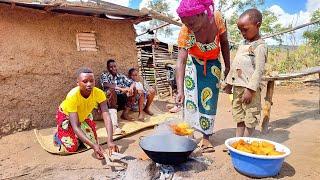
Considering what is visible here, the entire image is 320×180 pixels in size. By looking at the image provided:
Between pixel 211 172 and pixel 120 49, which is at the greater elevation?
pixel 120 49

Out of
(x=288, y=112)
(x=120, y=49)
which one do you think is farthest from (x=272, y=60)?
(x=120, y=49)

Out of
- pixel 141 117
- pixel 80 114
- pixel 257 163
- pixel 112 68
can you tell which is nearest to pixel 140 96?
pixel 141 117

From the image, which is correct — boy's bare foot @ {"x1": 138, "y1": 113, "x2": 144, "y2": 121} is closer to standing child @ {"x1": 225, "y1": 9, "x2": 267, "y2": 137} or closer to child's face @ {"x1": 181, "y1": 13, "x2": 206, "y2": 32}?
standing child @ {"x1": 225, "y1": 9, "x2": 267, "y2": 137}

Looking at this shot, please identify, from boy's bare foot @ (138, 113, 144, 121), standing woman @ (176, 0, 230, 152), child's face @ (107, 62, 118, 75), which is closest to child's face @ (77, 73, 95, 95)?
standing woman @ (176, 0, 230, 152)

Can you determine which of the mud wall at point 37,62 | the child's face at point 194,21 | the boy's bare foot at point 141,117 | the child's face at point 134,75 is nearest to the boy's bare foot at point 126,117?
the boy's bare foot at point 141,117

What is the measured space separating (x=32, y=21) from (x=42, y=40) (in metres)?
0.33

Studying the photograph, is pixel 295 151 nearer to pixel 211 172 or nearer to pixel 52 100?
pixel 211 172

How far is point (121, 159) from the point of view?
3328 millimetres

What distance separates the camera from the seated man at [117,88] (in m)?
5.66

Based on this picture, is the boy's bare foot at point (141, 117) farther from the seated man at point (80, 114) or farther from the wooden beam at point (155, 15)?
the wooden beam at point (155, 15)

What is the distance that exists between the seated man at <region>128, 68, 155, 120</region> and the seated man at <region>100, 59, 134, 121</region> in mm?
139

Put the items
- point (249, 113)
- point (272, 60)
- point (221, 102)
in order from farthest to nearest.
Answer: point (272, 60) → point (221, 102) → point (249, 113)

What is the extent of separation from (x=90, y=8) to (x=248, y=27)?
2.86 meters

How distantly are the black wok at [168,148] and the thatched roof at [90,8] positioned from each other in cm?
266
